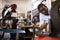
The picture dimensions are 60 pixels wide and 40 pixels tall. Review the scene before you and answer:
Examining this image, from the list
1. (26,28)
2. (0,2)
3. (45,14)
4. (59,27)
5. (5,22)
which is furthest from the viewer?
(0,2)

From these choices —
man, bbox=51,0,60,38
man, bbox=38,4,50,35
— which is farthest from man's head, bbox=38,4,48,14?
man, bbox=51,0,60,38

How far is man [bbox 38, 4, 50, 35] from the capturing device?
3.01 feet

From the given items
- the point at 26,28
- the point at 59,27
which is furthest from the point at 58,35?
the point at 26,28

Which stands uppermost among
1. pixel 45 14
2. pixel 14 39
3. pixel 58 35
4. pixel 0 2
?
pixel 0 2

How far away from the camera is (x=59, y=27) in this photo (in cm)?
64

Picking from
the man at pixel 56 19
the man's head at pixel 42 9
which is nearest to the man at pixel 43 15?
the man's head at pixel 42 9

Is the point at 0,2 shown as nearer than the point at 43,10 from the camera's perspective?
No

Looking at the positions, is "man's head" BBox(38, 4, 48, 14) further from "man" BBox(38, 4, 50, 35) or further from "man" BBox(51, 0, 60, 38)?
"man" BBox(51, 0, 60, 38)

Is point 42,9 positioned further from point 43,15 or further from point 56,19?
point 56,19

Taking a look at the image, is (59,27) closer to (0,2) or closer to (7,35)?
(7,35)

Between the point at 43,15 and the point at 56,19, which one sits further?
the point at 43,15

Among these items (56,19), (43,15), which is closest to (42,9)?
(43,15)

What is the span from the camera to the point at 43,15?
98 cm

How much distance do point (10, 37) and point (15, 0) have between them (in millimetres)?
2447
